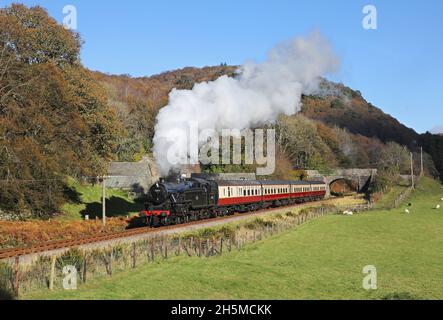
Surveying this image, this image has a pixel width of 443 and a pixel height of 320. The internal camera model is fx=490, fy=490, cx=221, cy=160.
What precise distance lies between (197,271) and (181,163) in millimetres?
20418

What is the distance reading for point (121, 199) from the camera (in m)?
58.7

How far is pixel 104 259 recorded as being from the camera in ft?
71.4

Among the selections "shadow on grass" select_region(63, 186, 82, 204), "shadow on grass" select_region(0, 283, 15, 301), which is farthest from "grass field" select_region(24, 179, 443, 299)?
"shadow on grass" select_region(63, 186, 82, 204)

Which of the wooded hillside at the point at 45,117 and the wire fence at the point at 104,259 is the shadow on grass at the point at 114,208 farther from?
the wire fence at the point at 104,259

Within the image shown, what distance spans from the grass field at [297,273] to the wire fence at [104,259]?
0.79 meters

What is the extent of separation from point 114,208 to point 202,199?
18.0 meters

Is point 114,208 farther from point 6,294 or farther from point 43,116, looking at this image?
point 6,294

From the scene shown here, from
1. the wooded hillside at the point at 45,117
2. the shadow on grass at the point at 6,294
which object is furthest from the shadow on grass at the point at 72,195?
the shadow on grass at the point at 6,294

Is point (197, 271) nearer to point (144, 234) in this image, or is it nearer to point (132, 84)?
point (144, 234)

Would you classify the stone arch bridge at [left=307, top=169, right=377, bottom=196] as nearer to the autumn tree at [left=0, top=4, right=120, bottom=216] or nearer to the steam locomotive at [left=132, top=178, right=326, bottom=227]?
the steam locomotive at [left=132, top=178, right=326, bottom=227]

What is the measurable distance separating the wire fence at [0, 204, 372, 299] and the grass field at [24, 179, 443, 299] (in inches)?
31.3

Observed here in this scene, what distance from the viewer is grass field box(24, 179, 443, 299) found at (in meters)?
15.6

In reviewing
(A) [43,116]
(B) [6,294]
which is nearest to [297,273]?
(B) [6,294]

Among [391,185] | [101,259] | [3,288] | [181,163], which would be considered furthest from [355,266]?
[391,185]
